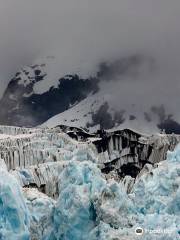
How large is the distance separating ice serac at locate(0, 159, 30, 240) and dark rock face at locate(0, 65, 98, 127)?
42924mm

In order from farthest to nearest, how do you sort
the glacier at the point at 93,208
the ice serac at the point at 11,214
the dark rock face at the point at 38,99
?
the dark rock face at the point at 38,99, the ice serac at the point at 11,214, the glacier at the point at 93,208

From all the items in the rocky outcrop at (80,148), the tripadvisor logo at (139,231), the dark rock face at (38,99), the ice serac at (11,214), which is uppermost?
the dark rock face at (38,99)

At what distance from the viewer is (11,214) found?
1302 inches

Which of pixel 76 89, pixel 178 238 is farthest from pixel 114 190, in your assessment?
pixel 76 89

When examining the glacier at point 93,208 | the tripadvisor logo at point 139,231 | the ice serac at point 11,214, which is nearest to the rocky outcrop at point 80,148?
the glacier at point 93,208

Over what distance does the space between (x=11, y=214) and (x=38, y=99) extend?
48.2 metres

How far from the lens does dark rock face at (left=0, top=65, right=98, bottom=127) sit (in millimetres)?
78250

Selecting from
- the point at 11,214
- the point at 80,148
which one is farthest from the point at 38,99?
the point at 11,214

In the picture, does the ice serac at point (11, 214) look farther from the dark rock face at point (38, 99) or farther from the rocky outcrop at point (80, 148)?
the dark rock face at point (38, 99)

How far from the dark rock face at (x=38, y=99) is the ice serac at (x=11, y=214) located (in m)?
42.9

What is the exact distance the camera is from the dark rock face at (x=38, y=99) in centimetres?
7825

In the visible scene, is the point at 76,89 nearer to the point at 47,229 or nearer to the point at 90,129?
the point at 90,129

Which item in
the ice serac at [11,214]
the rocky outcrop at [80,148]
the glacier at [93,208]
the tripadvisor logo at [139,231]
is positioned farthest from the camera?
the rocky outcrop at [80,148]

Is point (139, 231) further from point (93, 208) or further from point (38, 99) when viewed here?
point (38, 99)
